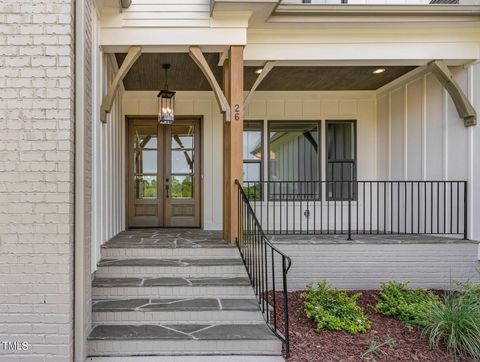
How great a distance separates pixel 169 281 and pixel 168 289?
11 cm

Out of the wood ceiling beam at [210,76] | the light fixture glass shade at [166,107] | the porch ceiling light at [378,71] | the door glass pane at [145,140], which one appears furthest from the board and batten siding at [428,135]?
the door glass pane at [145,140]

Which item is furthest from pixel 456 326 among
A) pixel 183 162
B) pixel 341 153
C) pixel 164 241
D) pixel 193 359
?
pixel 183 162

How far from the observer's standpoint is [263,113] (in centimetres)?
689

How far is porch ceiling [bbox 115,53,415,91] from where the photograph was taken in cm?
523

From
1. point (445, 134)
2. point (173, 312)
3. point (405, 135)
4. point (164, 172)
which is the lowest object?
point (173, 312)

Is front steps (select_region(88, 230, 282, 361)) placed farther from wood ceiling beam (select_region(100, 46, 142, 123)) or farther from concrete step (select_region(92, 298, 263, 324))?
wood ceiling beam (select_region(100, 46, 142, 123))

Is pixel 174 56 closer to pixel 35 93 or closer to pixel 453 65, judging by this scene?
pixel 35 93

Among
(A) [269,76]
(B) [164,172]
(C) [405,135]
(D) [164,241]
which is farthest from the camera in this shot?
(B) [164,172]

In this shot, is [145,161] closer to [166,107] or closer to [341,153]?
[166,107]

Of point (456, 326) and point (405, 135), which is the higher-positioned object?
point (405, 135)

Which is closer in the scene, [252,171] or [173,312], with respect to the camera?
[173,312]

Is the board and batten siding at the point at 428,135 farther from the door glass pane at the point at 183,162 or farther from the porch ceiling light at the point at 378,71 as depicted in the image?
the door glass pane at the point at 183,162

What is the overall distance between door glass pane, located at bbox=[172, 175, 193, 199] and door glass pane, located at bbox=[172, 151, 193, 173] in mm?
143

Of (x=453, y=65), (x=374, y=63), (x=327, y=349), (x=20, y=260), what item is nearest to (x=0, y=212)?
(x=20, y=260)
